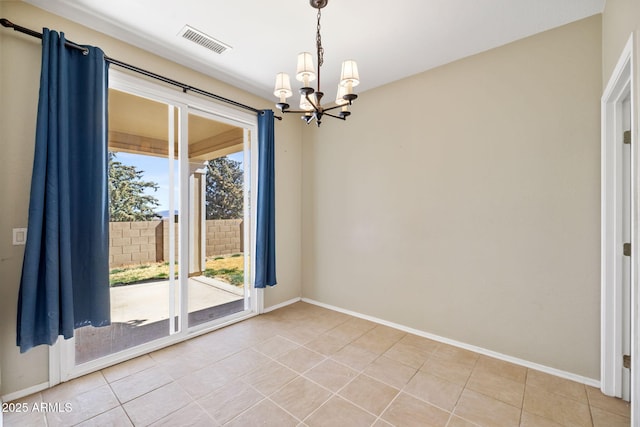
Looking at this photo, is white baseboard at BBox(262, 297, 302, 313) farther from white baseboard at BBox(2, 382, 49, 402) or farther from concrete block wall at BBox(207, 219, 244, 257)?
white baseboard at BBox(2, 382, 49, 402)

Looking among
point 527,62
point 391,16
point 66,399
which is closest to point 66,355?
point 66,399

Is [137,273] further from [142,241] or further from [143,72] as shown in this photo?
[143,72]

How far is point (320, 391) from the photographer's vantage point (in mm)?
2029

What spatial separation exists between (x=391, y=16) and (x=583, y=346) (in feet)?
9.91

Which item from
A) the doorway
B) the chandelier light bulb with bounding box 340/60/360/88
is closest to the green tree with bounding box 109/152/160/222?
the chandelier light bulb with bounding box 340/60/360/88

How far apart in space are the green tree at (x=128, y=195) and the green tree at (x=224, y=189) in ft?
2.06

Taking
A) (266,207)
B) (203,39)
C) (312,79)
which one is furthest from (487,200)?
(203,39)

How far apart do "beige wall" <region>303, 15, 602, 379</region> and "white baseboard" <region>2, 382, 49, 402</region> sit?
2.91 meters

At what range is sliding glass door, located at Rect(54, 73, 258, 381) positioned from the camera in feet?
8.19

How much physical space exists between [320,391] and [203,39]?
10.2 feet

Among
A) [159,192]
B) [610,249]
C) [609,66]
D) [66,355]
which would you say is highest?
[609,66]

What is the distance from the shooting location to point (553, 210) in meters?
2.23

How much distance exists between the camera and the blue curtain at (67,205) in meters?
1.85

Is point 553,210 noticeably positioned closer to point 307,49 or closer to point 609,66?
point 609,66
